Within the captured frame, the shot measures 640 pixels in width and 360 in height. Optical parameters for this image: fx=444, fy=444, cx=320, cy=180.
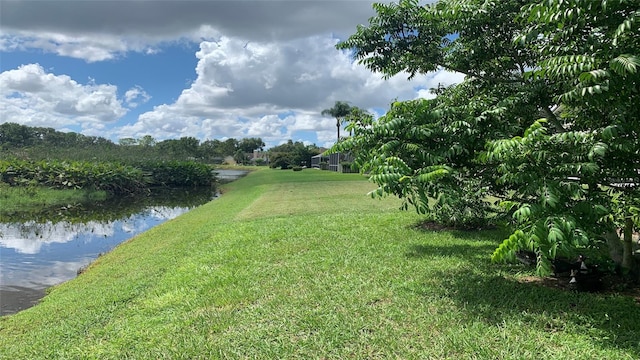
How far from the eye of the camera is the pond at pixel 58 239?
9.91 m

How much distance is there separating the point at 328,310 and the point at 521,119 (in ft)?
11.6

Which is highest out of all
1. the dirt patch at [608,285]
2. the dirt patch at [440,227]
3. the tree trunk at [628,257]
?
the tree trunk at [628,257]

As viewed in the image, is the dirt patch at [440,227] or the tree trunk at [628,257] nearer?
the tree trunk at [628,257]

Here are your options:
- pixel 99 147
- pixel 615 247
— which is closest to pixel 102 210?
pixel 615 247

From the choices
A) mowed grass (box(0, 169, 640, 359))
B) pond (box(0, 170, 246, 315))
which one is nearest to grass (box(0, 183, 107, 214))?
pond (box(0, 170, 246, 315))

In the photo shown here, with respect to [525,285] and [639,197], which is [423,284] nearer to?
[525,285]

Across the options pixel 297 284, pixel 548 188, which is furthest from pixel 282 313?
pixel 548 188

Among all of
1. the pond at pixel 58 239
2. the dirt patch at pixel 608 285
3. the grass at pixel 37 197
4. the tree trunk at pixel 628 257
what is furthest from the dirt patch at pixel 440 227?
the grass at pixel 37 197

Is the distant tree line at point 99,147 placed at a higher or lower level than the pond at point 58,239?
higher

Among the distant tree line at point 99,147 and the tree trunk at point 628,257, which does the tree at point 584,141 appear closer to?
the tree trunk at point 628,257

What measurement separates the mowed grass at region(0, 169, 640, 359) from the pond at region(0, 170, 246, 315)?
4.69 feet

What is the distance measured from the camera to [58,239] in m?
15.6

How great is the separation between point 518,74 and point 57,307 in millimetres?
8100

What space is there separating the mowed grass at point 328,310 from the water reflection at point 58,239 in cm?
155
